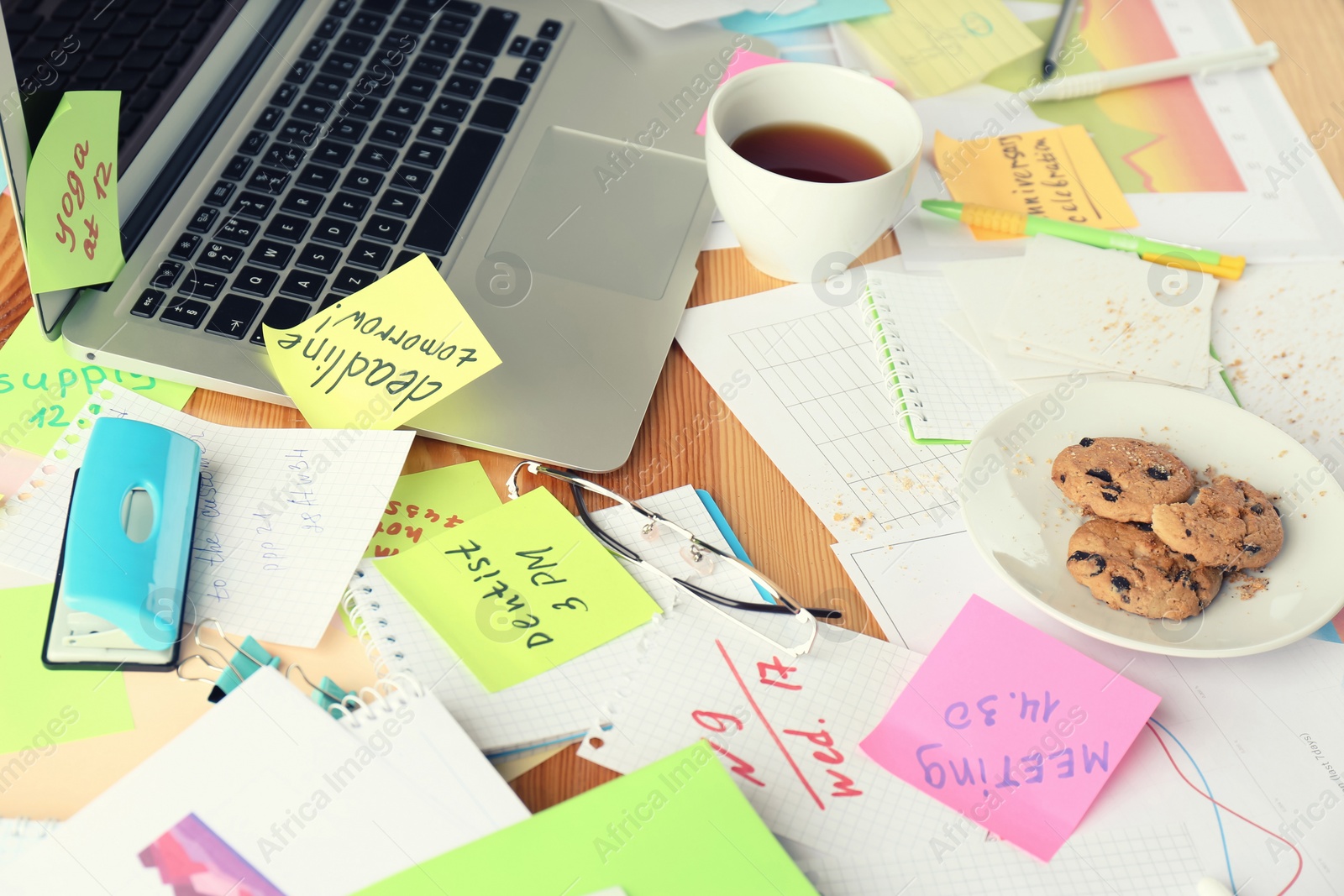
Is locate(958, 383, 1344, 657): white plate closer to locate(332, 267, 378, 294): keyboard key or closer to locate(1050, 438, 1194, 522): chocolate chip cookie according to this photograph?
locate(1050, 438, 1194, 522): chocolate chip cookie

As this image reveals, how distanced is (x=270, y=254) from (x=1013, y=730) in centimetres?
58

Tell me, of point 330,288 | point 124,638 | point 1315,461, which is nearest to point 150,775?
point 124,638

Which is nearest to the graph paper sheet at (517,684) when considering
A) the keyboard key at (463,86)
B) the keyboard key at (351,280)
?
the keyboard key at (351,280)

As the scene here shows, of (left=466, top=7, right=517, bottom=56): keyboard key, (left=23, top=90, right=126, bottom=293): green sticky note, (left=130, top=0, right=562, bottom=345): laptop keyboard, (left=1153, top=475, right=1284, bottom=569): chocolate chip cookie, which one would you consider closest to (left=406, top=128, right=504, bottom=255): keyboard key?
(left=130, top=0, right=562, bottom=345): laptop keyboard

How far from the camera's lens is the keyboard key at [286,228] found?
677 millimetres

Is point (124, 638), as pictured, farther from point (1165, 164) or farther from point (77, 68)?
point (1165, 164)

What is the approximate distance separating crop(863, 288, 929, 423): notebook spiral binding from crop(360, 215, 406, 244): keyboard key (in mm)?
366

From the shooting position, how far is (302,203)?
2.28 ft

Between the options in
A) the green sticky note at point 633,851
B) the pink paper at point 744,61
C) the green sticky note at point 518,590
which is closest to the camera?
the green sticky note at point 633,851

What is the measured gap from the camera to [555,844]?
45cm

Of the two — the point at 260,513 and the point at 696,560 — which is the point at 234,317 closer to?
the point at 260,513

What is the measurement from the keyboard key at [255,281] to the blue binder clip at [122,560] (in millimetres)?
139

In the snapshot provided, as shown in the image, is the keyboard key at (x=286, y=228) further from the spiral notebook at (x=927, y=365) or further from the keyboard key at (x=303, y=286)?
the spiral notebook at (x=927, y=365)

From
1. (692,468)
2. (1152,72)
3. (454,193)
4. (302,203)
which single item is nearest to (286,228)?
(302,203)
